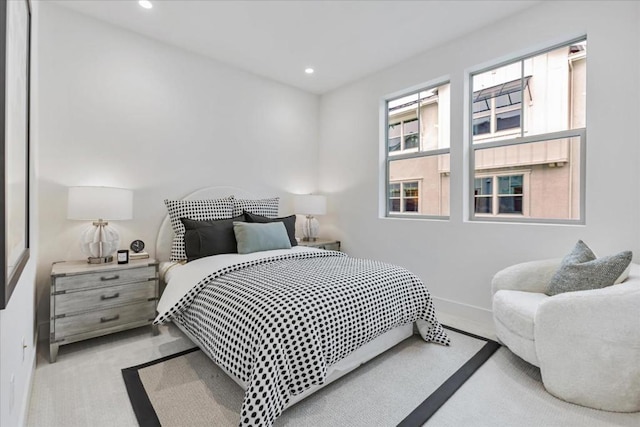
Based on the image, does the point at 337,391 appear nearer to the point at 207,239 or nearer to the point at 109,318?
the point at 207,239

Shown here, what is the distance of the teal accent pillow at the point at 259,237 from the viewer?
2.78 meters

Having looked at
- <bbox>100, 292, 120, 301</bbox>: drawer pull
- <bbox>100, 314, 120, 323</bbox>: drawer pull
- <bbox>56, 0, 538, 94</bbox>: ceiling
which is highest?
<bbox>56, 0, 538, 94</bbox>: ceiling

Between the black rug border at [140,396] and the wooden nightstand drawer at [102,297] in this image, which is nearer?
the black rug border at [140,396]

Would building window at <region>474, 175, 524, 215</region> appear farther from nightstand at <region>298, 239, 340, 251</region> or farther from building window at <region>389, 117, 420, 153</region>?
nightstand at <region>298, 239, 340, 251</region>

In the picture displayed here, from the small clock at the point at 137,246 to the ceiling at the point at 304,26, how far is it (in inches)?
78.5

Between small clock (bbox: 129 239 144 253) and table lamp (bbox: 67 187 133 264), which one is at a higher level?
table lamp (bbox: 67 187 133 264)

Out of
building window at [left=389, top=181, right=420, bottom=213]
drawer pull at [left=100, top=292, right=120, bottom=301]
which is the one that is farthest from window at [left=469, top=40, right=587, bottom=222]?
drawer pull at [left=100, top=292, right=120, bottom=301]

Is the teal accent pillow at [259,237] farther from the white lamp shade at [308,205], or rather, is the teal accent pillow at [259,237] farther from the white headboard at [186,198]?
the white lamp shade at [308,205]

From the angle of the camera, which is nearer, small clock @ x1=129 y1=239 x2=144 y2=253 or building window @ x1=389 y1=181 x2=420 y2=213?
small clock @ x1=129 y1=239 x2=144 y2=253

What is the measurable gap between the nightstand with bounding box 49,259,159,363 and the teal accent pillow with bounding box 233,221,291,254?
0.72 meters

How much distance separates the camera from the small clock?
111 inches

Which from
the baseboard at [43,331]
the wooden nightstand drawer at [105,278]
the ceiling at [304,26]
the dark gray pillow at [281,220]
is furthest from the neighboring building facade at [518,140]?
the baseboard at [43,331]

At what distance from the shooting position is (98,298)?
2.34 metres

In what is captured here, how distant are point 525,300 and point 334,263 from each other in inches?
52.8
